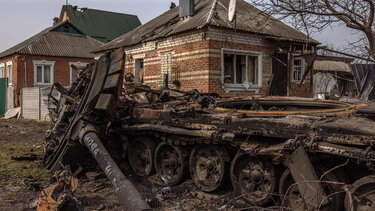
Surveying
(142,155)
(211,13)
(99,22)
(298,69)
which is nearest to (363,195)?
(142,155)

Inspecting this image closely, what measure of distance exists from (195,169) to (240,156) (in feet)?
3.74

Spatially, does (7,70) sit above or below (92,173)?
above

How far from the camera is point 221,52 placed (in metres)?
14.7

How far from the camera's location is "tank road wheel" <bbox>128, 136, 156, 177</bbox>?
24.1ft

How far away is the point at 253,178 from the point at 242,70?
437 inches

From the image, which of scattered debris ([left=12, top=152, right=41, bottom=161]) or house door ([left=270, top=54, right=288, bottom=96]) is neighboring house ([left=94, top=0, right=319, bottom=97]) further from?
scattered debris ([left=12, top=152, right=41, bottom=161])

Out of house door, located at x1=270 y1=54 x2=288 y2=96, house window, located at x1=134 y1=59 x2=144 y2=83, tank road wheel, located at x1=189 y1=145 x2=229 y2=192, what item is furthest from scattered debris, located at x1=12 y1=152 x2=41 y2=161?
house door, located at x1=270 y1=54 x2=288 y2=96

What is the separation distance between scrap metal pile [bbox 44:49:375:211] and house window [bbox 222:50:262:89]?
7.36m

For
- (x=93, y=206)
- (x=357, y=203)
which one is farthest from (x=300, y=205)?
(x=93, y=206)

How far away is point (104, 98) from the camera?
6887 mm

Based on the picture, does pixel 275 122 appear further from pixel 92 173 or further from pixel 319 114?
pixel 92 173

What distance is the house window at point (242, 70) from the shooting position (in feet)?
51.3

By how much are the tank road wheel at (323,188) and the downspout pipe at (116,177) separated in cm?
181

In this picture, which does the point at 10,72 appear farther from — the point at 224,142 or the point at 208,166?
the point at 224,142
